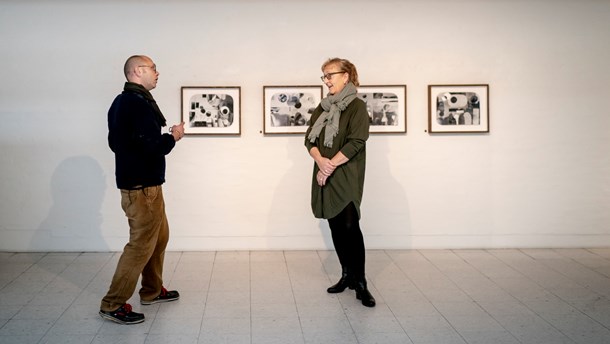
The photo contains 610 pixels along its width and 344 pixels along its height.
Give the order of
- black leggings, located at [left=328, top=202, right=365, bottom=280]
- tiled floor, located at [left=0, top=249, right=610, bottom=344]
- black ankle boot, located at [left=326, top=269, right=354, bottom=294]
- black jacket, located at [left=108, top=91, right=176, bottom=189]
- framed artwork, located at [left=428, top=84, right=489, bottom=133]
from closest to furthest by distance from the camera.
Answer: tiled floor, located at [left=0, top=249, right=610, bottom=344]
black jacket, located at [left=108, top=91, right=176, bottom=189]
black leggings, located at [left=328, top=202, right=365, bottom=280]
black ankle boot, located at [left=326, top=269, right=354, bottom=294]
framed artwork, located at [left=428, top=84, right=489, bottom=133]

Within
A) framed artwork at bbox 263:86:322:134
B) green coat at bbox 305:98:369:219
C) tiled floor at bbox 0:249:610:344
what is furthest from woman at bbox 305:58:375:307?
framed artwork at bbox 263:86:322:134

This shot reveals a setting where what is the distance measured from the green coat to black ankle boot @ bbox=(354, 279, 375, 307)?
514 millimetres

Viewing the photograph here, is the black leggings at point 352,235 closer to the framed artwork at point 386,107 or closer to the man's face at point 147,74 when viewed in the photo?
the man's face at point 147,74

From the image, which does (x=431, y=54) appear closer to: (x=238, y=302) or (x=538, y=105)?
(x=538, y=105)

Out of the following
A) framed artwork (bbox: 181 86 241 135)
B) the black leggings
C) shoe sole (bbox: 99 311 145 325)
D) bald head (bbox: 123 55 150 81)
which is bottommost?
shoe sole (bbox: 99 311 145 325)

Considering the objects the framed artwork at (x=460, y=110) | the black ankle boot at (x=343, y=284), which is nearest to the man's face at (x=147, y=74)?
the black ankle boot at (x=343, y=284)

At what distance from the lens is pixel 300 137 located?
6.39 metres

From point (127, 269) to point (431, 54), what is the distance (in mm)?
3662

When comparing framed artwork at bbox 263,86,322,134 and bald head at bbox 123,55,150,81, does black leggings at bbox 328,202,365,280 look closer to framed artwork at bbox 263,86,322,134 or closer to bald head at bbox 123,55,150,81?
bald head at bbox 123,55,150,81

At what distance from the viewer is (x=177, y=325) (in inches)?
163

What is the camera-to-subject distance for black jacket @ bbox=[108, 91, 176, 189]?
4.10m

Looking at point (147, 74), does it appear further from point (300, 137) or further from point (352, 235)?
point (300, 137)

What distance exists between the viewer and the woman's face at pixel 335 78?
4.69m

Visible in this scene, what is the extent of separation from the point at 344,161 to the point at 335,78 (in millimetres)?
596
